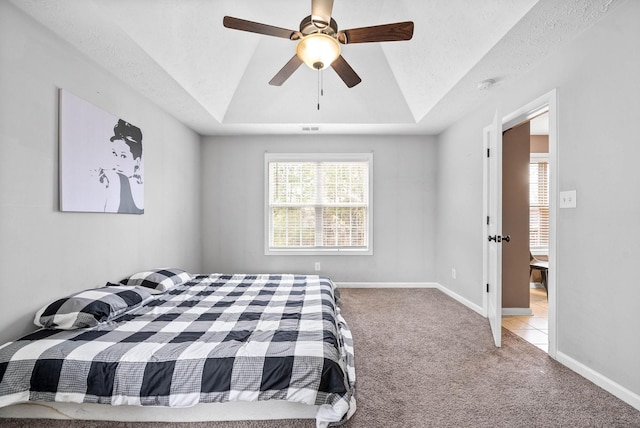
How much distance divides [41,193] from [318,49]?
81.5 inches

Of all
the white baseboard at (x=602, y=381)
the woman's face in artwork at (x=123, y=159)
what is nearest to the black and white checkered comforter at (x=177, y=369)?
the woman's face in artwork at (x=123, y=159)

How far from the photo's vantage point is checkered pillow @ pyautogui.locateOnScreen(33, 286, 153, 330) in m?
1.95

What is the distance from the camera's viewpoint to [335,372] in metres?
1.60

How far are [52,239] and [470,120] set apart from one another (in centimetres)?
422

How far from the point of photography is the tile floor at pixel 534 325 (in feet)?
9.33

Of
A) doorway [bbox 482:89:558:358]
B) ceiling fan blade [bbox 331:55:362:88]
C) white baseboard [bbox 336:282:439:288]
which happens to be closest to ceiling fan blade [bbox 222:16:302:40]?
ceiling fan blade [bbox 331:55:362:88]

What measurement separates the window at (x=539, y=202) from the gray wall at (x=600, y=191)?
3.12 m

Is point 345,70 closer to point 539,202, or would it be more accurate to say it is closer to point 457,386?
point 457,386

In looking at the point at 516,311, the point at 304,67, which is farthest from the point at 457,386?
the point at 304,67

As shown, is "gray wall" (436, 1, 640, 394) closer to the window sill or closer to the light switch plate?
the light switch plate

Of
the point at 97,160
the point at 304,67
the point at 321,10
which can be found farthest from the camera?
the point at 304,67

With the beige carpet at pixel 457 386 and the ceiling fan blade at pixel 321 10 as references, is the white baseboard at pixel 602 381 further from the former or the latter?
the ceiling fan blade at pixel 321 10

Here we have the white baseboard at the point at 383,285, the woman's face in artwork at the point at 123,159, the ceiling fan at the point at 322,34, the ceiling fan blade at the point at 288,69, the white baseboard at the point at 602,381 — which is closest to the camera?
the white baseboard at the point at 602,381

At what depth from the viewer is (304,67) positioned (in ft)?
12.6
